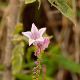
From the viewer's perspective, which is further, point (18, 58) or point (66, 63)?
point (66, 63)

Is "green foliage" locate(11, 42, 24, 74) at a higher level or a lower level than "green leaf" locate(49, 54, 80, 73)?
higher

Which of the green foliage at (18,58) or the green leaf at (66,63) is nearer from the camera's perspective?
the green foliage at (18,58)

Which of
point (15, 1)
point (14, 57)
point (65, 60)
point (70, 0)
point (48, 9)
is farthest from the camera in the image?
point (48, 9)

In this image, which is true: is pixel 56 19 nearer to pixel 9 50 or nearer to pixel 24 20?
pixel 24 20

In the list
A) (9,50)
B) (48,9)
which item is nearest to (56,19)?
(48,9)

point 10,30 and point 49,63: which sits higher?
point 10,30

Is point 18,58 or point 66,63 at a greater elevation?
point 18,58

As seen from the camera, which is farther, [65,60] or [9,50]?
[65,60]

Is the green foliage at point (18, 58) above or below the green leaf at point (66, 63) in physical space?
above

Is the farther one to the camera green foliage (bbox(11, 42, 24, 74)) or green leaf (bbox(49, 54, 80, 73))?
green leaf (bbox(49, 54, 80, 73))

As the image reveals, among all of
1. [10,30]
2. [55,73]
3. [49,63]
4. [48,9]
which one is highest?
[48,9]

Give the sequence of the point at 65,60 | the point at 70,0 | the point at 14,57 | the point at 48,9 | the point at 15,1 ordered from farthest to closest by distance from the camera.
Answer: the point at 48,9, the point at 70,0, the point at 65,60, the point at 14,57, the point at 15,1
